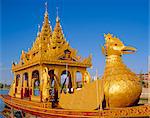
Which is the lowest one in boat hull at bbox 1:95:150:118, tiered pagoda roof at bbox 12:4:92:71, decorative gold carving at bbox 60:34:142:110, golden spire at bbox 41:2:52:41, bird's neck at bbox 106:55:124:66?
boat hull at bbox 1:95:150:118

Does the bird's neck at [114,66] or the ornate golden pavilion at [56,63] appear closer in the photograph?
the bird's neck at [114,66]

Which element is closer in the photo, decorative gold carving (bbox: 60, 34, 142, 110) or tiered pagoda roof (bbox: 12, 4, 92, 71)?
decorative gold carving (bbox: 60, 34, 142, 110)

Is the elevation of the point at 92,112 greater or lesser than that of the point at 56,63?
lesser

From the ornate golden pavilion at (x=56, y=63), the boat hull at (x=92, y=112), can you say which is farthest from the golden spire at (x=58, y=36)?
the boat hull at (x=92, y=112)

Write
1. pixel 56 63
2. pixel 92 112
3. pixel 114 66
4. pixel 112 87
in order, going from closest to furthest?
pixel 92 112 < pixel 112 87 < pixel 114 66 < pixel 56 63

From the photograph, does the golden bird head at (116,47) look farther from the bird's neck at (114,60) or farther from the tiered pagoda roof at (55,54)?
the tiered pagoda roof at (55,54)

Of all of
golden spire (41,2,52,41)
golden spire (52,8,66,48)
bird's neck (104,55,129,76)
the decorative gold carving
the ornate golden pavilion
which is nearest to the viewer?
the decorative gold carving

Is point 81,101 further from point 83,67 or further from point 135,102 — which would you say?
point 83,67

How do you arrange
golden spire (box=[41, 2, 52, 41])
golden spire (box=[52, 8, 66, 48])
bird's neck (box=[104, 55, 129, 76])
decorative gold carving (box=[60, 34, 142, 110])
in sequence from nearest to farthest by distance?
1. decorative gold carving (box=[60, 34, 142, 110])
2. bird's neck (box=[104, 55, 129, 76])
3. golden spire (box=[52, 8, 66, 48])
4. golden spire (box=[41, 2, 52, 41])

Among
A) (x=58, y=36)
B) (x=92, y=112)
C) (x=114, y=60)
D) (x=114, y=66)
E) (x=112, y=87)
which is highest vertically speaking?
(x=58, y=36)

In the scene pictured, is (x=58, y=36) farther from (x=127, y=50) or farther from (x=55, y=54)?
(x=127, y=50)

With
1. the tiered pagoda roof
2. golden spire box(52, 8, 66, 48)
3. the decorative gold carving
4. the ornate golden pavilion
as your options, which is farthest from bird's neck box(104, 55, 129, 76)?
golden spire box(52, 8, 66, 48)

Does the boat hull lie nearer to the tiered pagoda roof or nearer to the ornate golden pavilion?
the ornate golden pavilion

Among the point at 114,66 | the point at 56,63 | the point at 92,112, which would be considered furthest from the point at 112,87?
the point at 56,63
